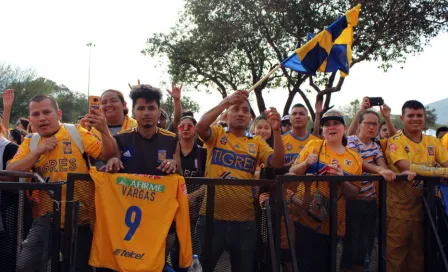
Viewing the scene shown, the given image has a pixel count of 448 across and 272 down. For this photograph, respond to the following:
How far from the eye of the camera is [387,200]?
13.6 feet

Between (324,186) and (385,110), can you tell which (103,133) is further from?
(385,110)

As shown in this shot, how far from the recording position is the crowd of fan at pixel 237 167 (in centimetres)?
344

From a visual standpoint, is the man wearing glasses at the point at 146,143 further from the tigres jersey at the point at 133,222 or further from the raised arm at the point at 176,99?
the raised arm at the point at 176,99

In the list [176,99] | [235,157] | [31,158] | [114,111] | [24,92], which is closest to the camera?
[31,158]

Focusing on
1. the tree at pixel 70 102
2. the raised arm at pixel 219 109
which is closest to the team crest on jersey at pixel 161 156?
the raised arm at pixel 219 109

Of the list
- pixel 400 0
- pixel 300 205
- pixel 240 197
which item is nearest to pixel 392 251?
pixel 300 205

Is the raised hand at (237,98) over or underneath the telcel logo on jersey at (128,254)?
over

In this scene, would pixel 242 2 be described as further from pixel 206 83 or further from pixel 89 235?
pixel 89 235

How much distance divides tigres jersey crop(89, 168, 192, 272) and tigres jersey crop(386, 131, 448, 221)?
2202 mm

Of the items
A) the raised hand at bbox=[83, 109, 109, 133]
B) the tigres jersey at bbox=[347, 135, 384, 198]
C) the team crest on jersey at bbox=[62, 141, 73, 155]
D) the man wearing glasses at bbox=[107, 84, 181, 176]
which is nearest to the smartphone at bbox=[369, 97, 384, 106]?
the tigres jersey at bbox=[347, 135, 384, 198]

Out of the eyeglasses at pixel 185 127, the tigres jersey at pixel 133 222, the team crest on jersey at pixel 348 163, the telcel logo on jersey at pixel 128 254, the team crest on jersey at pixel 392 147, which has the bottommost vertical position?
the telcel logo on jersey at pixel 128 254

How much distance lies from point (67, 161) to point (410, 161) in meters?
3.61

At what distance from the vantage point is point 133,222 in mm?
3275

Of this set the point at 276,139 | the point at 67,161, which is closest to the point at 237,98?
the point at 276,139
